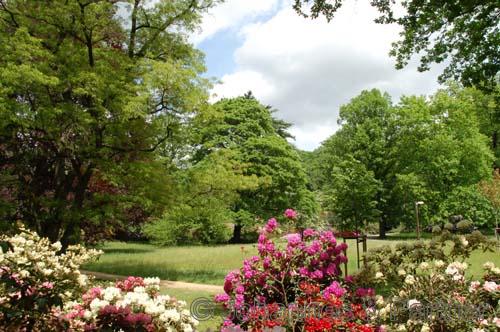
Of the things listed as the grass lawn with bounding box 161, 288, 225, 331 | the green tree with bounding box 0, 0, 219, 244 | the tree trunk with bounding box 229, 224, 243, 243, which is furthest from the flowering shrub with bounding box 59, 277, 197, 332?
the tree trunk with bounding box 229, 224, 243, 243

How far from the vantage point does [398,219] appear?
3306cm

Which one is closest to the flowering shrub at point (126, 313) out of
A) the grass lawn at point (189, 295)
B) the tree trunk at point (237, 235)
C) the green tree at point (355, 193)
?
the grass lawn at point (189, 295)

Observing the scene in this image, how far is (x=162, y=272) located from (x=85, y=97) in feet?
21.2

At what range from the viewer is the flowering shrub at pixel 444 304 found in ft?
14.6

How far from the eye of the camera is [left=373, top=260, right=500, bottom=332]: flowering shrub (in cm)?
444

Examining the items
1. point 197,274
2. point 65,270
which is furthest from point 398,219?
point 65,270

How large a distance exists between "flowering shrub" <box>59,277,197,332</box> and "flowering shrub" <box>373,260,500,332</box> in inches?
92.8

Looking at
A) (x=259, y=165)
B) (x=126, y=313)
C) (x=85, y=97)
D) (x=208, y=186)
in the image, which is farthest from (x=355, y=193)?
(x=126, y=313)

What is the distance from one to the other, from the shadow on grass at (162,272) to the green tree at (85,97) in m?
2.94

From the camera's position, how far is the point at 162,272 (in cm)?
1563

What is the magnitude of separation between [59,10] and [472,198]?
28.1 m

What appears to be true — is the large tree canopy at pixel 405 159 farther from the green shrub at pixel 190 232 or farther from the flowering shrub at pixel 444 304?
the flowering shrub at pixel 444 304

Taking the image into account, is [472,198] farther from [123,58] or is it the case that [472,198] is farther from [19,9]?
[19,9]

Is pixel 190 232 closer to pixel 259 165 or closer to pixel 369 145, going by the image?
pixel 259 165
